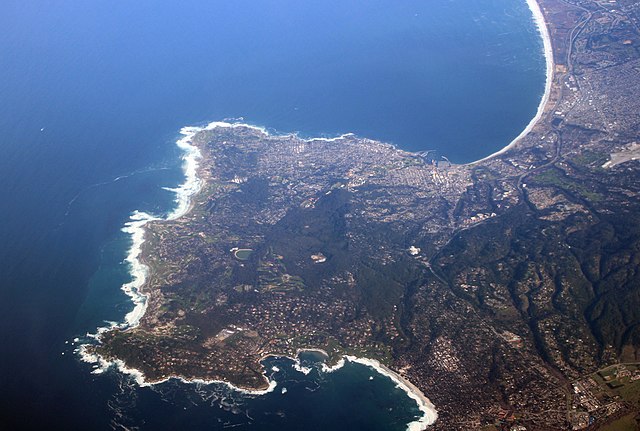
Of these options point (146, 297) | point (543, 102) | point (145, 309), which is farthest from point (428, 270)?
point (543, 102)

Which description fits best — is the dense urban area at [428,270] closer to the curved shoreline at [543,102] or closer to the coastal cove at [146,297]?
the coastal cove at [146,297]

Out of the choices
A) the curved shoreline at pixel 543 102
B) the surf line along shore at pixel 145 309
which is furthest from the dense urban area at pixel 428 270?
the curved shoreline at pixel 543 102

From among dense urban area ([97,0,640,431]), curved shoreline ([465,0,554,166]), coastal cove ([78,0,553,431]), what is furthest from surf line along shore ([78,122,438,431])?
curved shoreline ([465,0,554,166])

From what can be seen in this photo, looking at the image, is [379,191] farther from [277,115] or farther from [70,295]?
[70,295]

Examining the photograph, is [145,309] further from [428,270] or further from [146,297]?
[428,270]

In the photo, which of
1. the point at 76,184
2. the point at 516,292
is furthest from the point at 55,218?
the point at 516,292
